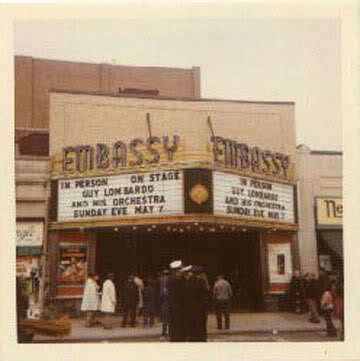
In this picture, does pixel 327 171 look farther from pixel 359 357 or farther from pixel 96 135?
pixel 96 135

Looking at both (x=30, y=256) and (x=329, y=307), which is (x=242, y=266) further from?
(x=30, y=256)

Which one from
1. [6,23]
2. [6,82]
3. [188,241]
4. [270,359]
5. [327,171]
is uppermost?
[6,23]

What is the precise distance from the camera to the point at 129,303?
988 centimetres

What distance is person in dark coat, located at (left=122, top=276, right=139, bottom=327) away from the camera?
9.73 metres

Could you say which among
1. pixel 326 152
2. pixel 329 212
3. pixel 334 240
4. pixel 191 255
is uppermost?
pixel 326 152

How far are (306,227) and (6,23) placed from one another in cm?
483

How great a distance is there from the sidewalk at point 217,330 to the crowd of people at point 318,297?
0.33 ft

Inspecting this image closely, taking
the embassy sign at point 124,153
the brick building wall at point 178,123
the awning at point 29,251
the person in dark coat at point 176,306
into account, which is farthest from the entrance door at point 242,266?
the awning at point 29,251

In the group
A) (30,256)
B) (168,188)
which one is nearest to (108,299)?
(30,256)

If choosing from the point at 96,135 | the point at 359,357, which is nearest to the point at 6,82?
the point at 96,135

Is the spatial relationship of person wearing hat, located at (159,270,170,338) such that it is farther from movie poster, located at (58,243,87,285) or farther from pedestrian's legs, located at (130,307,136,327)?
movie poster, located at (58,243,87,285)

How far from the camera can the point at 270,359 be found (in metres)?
9.00

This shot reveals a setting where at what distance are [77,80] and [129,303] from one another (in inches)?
121

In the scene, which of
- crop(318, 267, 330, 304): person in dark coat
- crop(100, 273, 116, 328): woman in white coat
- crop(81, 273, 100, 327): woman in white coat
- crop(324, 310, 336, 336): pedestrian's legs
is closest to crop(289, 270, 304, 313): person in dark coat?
crop(318, 267, 330, 304): person in dark coat
